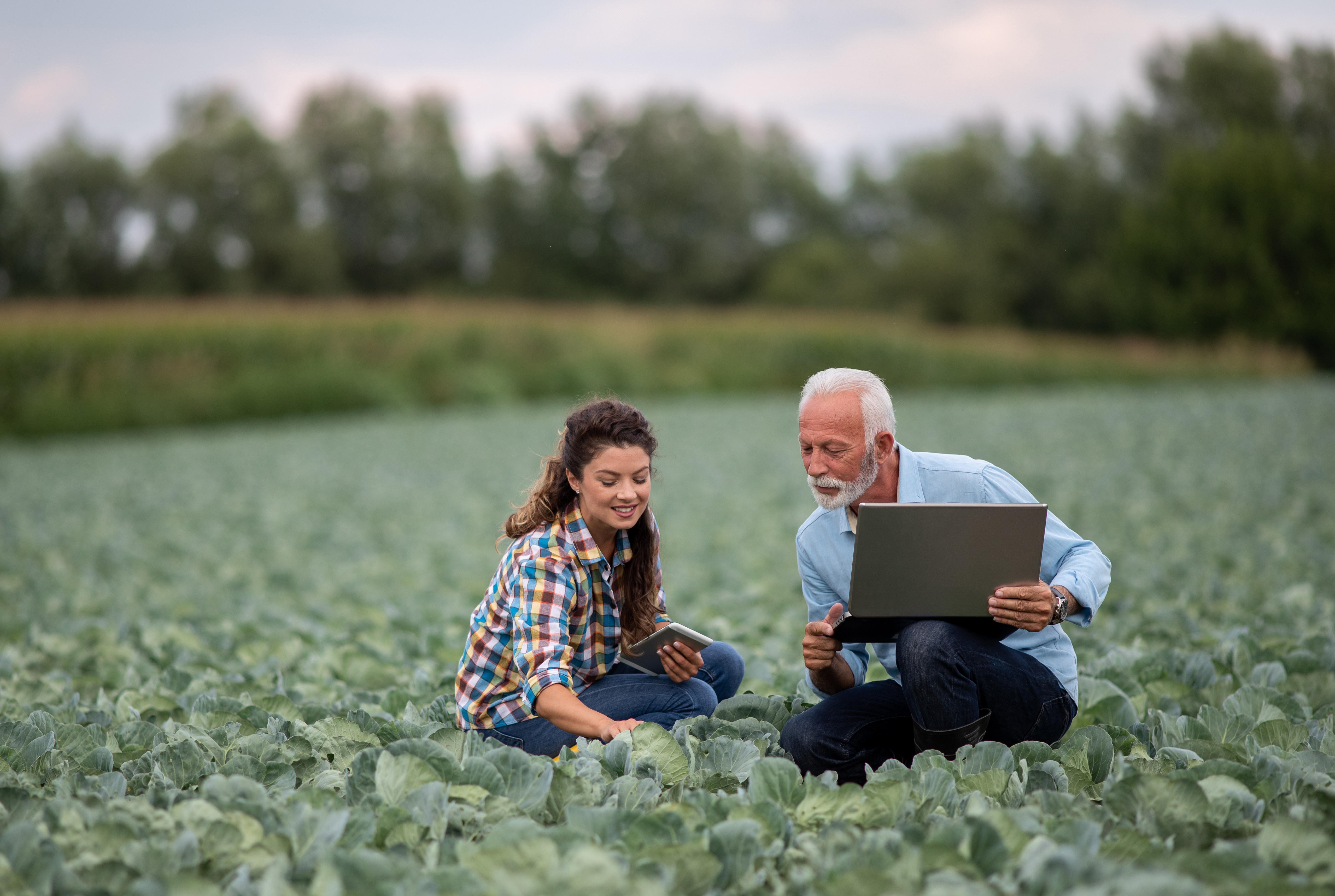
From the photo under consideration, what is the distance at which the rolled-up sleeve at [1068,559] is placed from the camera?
2.53 m

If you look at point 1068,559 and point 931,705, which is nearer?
point 931,705

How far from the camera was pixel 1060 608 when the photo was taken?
2496 mm

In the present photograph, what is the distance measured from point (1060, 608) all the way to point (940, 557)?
11.8 inches

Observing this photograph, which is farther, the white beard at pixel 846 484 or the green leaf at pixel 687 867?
Result: the white beard at pixel 846 484

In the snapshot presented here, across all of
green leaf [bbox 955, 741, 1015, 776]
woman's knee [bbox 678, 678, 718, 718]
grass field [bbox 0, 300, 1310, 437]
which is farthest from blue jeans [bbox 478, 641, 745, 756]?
grass field [bbox 0, 300, 1310, 437]

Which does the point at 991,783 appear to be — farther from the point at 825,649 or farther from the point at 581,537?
the point at 581,537

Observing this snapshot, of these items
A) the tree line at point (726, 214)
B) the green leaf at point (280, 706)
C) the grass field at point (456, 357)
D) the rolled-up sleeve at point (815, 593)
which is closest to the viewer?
the rolled-up sleeve at point (815, 593)

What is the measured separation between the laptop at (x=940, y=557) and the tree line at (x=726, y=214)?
31353 millimetres

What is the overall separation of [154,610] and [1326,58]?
44.5m

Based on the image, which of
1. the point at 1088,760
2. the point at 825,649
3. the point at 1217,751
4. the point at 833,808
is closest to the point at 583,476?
the point at 825,649

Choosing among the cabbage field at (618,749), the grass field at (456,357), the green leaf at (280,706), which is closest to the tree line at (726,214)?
the grass field at (456,357)

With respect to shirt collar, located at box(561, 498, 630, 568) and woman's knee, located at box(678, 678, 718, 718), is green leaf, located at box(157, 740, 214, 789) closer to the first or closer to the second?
shirt collar, located at box(561, 498, 630, 568)

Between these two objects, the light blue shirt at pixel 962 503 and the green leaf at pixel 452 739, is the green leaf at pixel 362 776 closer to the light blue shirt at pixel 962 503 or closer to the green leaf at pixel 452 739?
the green leaf at pixel 452 739

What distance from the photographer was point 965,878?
1.93 meters
